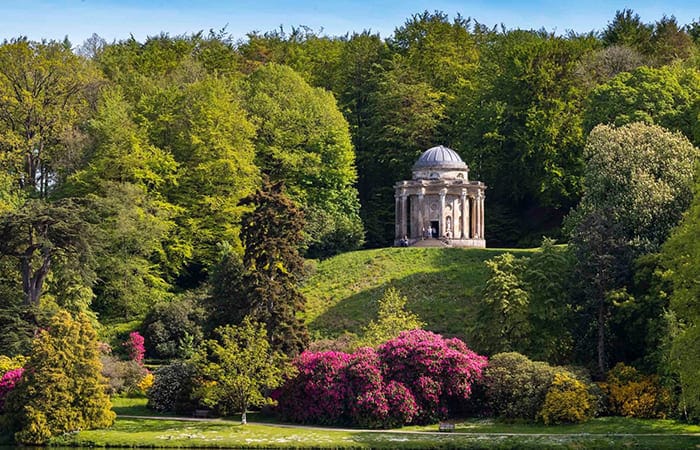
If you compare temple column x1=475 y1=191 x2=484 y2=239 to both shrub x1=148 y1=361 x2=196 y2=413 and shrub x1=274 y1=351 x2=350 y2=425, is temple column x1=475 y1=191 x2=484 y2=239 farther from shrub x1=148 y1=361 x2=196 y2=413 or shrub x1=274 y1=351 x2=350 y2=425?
shrub x1=148 y1=361 x2=196 y2=413

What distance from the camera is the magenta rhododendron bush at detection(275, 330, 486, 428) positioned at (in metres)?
54.1

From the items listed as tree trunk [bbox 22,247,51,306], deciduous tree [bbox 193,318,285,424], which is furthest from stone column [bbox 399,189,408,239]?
deciduous tree [bbox 193,318,285,424]

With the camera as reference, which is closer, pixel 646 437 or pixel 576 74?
pixel 646 437

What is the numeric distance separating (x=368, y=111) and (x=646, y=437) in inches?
1894

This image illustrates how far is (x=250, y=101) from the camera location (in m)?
87.2

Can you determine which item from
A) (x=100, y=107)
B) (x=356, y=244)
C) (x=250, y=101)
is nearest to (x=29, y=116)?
(x=100, y=107)

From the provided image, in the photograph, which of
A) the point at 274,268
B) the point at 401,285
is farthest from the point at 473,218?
the point at 274,268

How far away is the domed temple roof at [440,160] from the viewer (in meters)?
81.4

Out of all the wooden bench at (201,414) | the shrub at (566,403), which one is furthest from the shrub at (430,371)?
the wooden bench at (201,414)

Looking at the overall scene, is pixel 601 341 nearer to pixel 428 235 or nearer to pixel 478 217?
pixel 428 235

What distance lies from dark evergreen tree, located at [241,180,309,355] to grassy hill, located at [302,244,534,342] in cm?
957

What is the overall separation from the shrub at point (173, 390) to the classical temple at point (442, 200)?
A: 2522cm

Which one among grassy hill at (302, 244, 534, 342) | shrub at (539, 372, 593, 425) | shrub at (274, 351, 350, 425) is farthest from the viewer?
grassy hill at (302, 244, 534, 342)

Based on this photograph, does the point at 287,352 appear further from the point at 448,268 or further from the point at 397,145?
the point at 397,145
